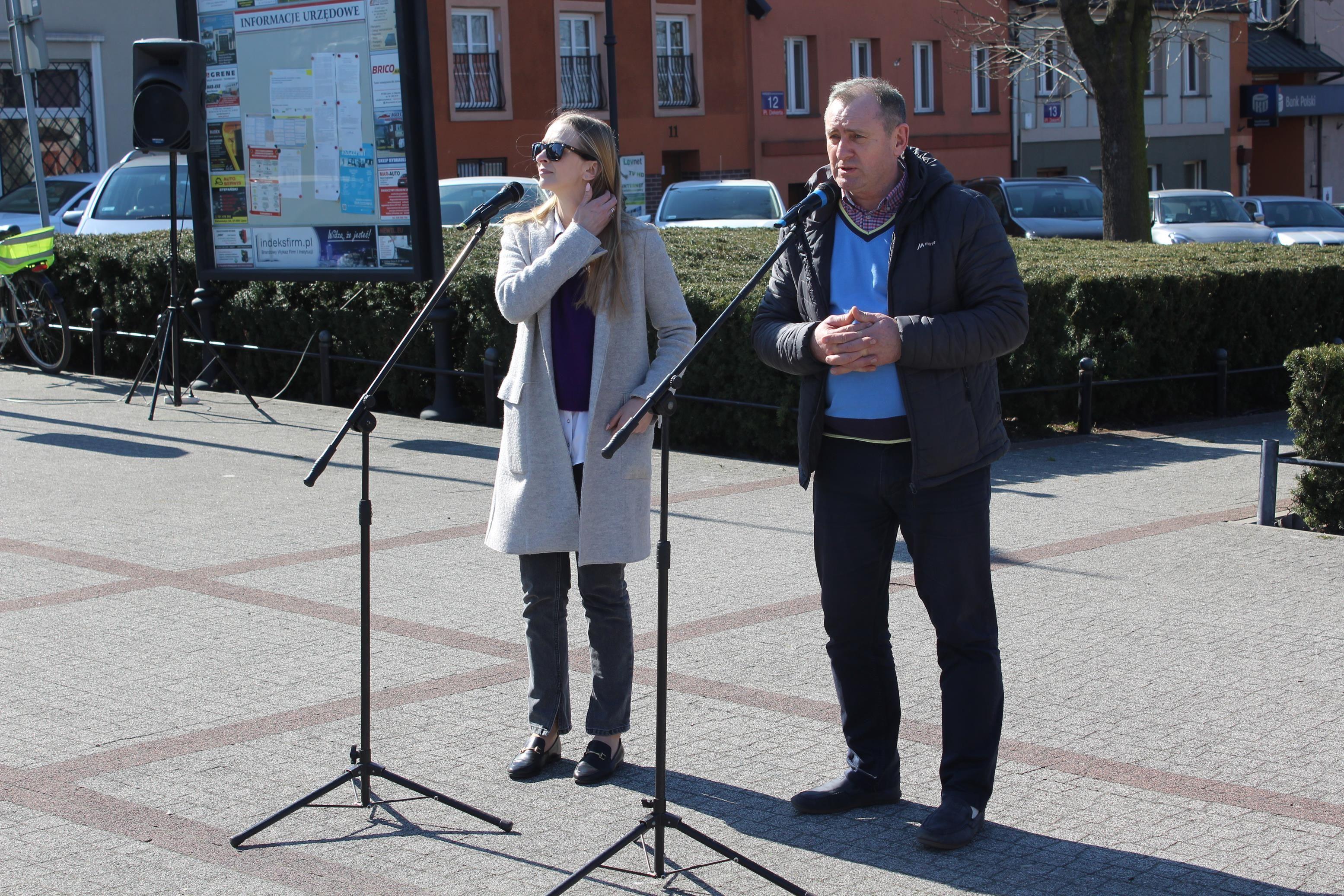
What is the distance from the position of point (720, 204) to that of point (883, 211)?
1627 cm

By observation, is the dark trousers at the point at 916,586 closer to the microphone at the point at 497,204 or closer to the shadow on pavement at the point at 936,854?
the shadow on pavement at the point at 936,854

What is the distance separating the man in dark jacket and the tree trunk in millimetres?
13839

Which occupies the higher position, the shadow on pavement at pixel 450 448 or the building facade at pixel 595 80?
the building facade at pixel 595 80

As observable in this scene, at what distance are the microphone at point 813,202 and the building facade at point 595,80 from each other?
27.5 metres

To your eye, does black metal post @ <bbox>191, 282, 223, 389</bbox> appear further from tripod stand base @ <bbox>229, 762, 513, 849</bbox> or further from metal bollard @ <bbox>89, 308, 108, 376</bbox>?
tripod stand base @ <bbox>229, 762, 513, 849</bbox>

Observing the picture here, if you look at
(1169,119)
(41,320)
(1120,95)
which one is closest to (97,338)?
(41,320)

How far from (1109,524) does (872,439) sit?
4.27 m

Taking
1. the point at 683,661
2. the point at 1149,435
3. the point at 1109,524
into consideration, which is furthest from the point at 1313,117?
the point at 683,661

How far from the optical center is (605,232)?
4.51 meters

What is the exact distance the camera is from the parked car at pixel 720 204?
19766 millimetres

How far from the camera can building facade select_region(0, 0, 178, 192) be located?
26.8 metres

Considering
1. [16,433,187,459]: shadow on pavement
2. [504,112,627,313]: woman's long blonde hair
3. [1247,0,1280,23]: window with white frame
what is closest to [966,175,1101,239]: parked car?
[16,433,187,459]: shadow on pavement

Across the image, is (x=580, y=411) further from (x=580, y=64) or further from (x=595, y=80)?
(x=595, y=80)

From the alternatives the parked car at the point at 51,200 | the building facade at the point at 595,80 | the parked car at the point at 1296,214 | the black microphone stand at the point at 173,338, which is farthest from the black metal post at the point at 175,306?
the building facade at the point at 595,80
